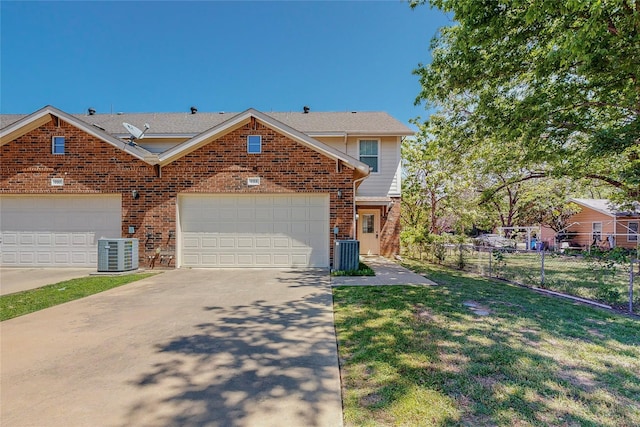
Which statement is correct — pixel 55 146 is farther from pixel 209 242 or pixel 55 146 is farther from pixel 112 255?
pixel 209 242

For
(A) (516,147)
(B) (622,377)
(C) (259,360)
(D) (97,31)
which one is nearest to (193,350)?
(C) (259,360)

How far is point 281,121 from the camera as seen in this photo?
15.0 metres

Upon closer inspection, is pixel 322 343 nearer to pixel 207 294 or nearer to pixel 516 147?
pixel 207 294

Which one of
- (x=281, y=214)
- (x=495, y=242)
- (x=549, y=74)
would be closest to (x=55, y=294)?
(x=281, y=214)

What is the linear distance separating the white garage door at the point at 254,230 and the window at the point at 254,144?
154cm

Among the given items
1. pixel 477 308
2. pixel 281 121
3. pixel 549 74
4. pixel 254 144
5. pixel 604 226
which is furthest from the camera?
pixel 604 226

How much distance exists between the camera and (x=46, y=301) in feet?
19.5

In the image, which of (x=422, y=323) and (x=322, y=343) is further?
(x=422, y=323)

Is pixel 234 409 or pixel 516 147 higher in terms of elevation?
pixel 516 147

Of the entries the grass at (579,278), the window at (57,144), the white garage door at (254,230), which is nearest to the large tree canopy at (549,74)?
the grass at (579,278)

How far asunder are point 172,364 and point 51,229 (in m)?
10.5

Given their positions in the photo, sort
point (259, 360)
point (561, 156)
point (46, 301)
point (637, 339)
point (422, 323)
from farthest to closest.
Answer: point (561, 156), point (46, 301), point (422, 323), point (637, 339), point (259, 360)

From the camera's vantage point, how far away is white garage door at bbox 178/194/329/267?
1020cm

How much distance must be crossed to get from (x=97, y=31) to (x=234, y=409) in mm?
14918
